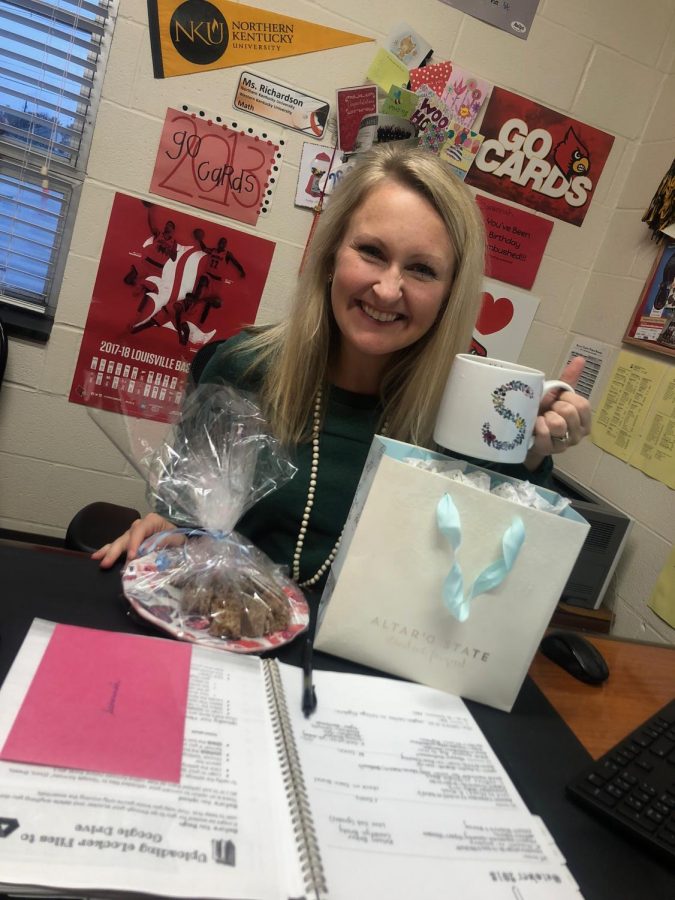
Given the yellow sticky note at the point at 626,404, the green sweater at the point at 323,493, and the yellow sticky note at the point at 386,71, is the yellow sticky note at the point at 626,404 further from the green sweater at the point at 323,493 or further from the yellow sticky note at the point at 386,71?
the yellow sticky note at the point at 386,71

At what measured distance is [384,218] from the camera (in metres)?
1.09

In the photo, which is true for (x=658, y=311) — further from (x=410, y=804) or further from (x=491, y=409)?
(x=410, y=804)

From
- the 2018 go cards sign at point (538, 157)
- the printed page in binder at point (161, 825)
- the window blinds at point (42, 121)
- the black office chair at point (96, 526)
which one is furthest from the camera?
the 2018 go cards sign at point (538, 157)

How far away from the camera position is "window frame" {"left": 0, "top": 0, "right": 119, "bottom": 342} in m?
1.69

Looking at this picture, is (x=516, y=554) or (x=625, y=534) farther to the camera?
(x=625, y=534)

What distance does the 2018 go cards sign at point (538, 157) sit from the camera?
6.20ft

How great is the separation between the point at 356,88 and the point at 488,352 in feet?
2.88

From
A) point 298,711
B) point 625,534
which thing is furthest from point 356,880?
point 625,534

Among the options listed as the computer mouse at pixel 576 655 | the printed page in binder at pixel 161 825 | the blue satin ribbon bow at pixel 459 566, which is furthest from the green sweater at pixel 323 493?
the printed page in binder at pixel 161 825

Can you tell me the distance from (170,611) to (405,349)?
0.70 m

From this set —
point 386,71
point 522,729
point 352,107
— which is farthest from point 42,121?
point 522,729

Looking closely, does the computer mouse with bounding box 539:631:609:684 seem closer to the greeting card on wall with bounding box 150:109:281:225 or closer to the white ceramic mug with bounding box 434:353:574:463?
the white ceramic mug with bounding box 434:353:574:463

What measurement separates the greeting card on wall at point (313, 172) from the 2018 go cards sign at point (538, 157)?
0.43 metres

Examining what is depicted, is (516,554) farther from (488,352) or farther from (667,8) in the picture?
(667,8)
